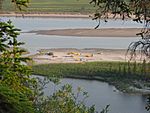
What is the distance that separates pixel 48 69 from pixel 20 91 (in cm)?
3233

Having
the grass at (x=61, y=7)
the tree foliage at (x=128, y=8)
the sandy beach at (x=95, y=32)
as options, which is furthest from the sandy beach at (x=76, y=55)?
the tree foliage at (x=128, y=8)

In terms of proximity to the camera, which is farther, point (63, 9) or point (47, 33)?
point (63, 9)

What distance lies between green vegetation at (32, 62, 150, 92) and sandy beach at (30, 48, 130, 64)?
1.42 meters

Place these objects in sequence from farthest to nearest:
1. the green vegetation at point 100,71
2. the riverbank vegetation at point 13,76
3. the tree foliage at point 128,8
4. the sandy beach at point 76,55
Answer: the sandy beach at point 76,55 → the green vegetation at point 100,71 → the tree foliage at point 128,8 → the riverbank vegetation at point 13,76

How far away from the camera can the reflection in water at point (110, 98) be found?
2358cm

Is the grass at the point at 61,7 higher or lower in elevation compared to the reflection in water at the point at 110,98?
higher

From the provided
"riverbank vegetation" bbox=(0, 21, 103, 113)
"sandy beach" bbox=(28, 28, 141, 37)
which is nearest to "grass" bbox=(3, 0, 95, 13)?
"sandy beach" bbox=(28, 28, 141, 37)

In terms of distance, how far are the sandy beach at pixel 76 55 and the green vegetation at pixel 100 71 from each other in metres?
1.42

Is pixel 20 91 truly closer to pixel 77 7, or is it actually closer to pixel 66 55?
pixel 66 55

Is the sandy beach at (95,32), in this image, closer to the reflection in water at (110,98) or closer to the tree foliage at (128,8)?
the reflection in water at (110,98)

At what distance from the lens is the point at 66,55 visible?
4206 cm

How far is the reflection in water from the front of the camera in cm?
2358

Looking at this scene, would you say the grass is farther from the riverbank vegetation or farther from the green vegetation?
the riverbank vegetation

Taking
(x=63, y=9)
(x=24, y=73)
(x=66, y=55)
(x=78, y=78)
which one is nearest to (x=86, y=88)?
(x=78, y=78)
